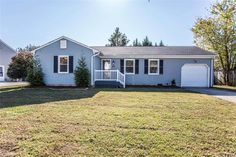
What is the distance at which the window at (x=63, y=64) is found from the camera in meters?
20.6

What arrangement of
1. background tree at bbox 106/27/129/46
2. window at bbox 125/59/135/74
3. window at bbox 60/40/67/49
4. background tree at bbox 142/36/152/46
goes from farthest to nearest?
1. background tree at bbox 106/27/129/46
2. background tree at bbox 142/36/152/46
3. window at bbox 125/59/135/74
4. window at bbox 60/40/67/49

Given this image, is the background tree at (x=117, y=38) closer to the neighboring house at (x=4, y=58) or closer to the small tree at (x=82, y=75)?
the neighboring house at (x=4, y=58)

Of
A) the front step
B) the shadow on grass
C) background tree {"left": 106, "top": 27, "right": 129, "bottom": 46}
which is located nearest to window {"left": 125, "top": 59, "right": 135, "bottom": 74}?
the front step

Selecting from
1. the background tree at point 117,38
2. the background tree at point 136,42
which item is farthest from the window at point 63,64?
the background tree at point 117,38

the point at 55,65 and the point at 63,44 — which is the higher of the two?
the point at 63,44

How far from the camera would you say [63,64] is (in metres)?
20.8

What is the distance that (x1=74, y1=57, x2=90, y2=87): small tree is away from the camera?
19.8 m

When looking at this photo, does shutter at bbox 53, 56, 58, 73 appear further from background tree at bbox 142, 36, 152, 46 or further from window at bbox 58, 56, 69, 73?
background tree at bbox 142, 36, 152, 46

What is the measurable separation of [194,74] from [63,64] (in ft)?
35.1

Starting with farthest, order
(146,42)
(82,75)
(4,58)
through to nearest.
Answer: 1. (146,42)
2. (4,58)
3. (82,75)

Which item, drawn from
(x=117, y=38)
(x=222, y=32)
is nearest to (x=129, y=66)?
(x=222, y=32)

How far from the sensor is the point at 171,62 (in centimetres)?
2188

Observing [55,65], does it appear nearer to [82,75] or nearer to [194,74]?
[82,75]

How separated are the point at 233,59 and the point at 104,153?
26.7 m
